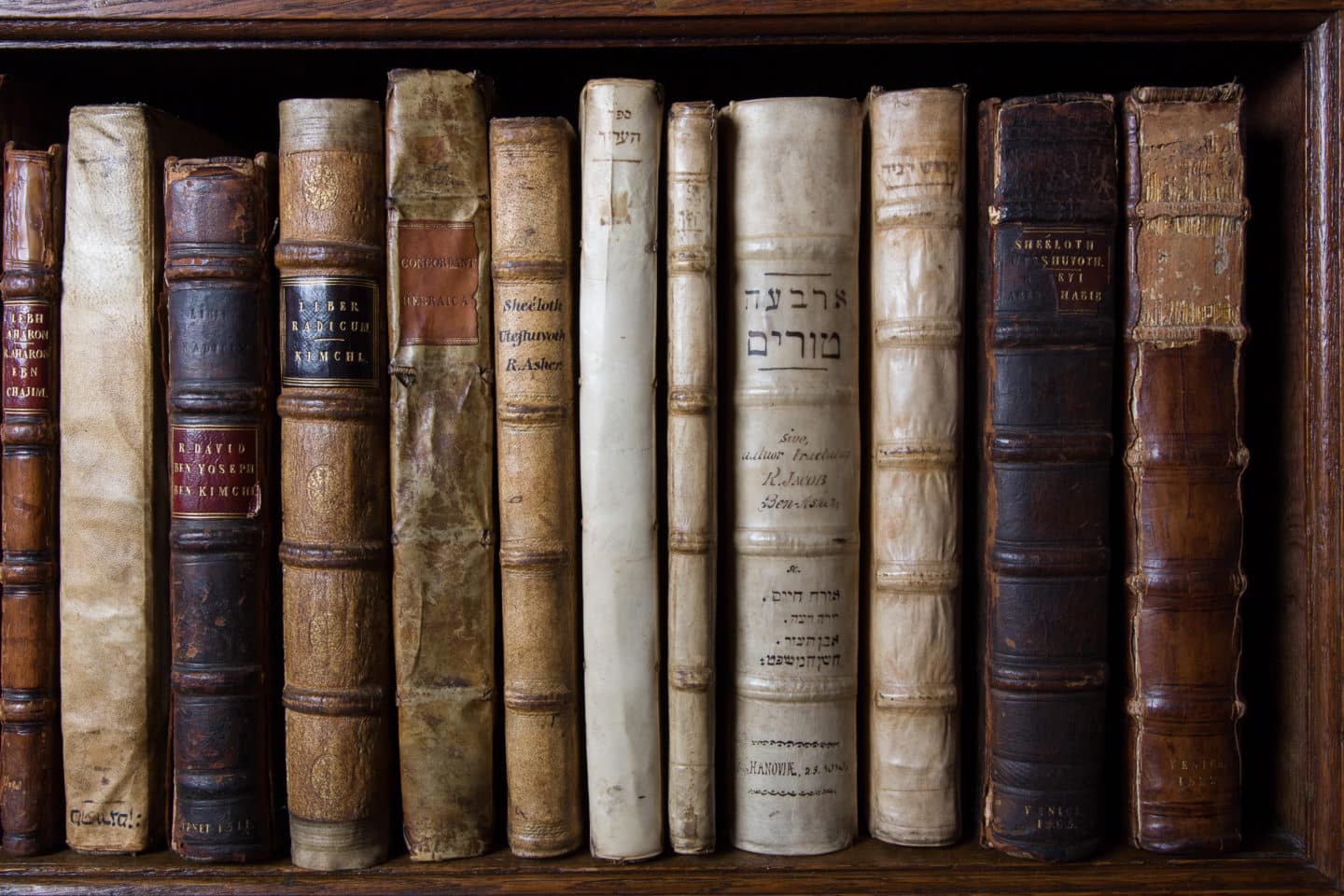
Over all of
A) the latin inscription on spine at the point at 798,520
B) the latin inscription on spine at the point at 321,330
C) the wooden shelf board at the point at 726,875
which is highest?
the latin inscription on spine at the point at 321,330

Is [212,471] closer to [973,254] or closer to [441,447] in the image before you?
[441,447]

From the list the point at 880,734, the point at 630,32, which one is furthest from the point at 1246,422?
the point at 630,32

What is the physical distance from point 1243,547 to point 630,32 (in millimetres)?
644

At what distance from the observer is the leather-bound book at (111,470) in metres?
0.86

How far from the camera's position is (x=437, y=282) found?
86 centimetres

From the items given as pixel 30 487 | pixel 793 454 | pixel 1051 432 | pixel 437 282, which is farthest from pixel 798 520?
pixel 30 487

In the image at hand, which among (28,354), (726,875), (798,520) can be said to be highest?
(28,354)

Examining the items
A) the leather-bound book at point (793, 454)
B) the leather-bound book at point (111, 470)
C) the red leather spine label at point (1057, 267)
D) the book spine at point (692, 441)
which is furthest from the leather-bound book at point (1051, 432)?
the leather-bound book at point (111, 470)

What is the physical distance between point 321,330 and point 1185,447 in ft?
2.16

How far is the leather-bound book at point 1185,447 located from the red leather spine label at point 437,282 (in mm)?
503

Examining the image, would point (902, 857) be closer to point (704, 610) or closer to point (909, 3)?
point (704, 610)

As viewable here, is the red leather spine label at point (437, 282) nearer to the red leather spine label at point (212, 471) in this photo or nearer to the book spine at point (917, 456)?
the red leather spine label at point (212, 471)

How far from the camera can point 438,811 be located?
0.87 meters

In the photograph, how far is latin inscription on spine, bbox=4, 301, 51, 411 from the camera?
867 mm
